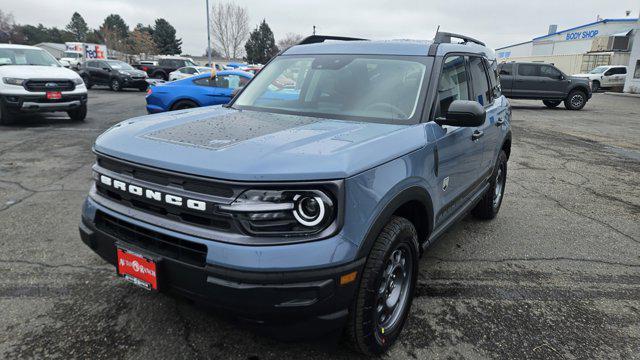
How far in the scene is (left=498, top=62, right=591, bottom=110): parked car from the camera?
18391 millimetres

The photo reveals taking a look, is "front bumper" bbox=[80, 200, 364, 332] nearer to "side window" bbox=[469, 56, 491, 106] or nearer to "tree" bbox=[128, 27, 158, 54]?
"side window" bbox=[469, 56, 491, 106]

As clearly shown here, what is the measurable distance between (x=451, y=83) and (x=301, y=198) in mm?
1968

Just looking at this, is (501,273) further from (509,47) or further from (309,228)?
(509,47)

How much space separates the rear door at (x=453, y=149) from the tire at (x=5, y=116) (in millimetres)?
10203

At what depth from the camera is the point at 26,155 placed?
24.3ft

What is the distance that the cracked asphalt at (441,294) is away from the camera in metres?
2.63

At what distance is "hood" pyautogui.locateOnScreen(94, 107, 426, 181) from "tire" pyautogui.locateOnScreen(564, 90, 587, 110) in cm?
1932

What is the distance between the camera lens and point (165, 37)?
8150cm

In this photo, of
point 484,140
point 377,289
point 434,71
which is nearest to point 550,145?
point 484,140

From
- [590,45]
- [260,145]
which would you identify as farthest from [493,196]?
[590,45]

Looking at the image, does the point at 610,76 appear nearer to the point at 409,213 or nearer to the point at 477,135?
the point at 477,135

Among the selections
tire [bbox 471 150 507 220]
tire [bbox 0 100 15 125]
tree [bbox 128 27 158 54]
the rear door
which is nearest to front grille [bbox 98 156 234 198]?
the rear door

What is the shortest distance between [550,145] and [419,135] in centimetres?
891

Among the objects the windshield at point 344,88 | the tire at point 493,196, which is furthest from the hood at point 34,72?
the tire at point 493,196
